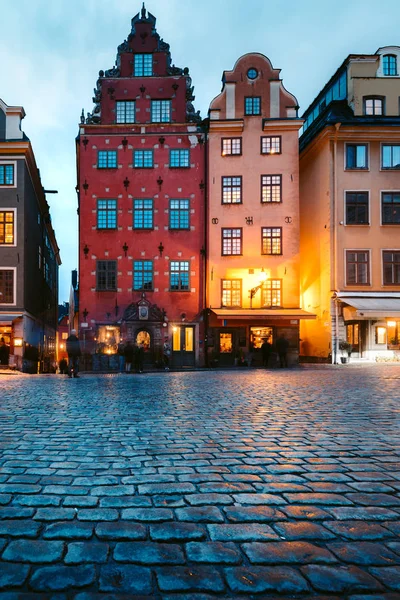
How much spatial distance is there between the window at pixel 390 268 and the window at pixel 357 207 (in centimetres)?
245

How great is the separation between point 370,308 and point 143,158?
16.7m

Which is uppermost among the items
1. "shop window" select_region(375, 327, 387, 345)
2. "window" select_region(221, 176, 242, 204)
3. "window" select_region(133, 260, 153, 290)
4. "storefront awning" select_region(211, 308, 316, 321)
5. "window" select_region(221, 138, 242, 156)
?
"window" select_region(221, 138, 242, 156)

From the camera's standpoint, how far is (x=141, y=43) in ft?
99.9

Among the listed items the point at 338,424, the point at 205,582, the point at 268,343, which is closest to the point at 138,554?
the point at 205,582

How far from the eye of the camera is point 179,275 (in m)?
29.8

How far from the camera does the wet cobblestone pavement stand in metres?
2.26

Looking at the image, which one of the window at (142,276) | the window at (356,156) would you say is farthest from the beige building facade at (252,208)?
the window at (142,276)

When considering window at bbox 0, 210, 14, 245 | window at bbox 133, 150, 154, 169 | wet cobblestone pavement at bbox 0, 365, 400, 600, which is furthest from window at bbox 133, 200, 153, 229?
wet cobblestone pavement at bbox 0, 365, 400, 600

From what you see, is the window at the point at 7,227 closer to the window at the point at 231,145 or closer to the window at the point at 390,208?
the window at the point at 231,145

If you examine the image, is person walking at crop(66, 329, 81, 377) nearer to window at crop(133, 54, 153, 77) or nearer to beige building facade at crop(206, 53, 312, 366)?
beige building facade at crop(206, 53, 312, 366)

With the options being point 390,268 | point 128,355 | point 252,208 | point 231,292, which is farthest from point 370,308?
point 128,355

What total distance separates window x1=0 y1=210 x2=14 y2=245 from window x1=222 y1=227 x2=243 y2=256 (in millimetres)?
13146

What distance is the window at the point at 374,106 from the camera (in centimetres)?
3022

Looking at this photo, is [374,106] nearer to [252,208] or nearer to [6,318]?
[252,208]
